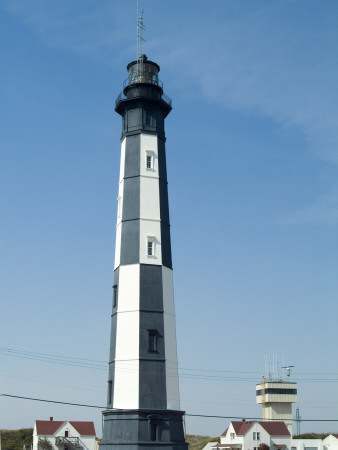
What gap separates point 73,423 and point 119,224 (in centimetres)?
3382

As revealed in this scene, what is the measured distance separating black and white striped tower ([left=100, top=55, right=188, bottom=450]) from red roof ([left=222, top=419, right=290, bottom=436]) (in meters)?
31.5

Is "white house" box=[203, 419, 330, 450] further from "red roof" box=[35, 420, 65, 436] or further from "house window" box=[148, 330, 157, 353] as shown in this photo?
"house window" box=[148, 330, 157, 353]

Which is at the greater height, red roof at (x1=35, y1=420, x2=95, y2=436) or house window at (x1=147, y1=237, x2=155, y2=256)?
house window at (x1=147, y1=237, x2=155, y2=256)

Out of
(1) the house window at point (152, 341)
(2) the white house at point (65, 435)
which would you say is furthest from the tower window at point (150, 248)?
(2) the white house at point (65, 435)

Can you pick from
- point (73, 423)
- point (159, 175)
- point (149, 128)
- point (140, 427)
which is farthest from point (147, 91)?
point (73, 423)

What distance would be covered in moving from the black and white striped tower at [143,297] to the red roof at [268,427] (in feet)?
103

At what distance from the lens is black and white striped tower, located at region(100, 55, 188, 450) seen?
29672mm

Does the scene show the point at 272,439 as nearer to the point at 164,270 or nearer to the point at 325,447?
the point at 325,447

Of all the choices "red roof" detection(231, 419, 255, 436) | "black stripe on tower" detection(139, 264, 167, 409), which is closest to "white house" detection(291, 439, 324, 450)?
"red roof" detection(231, 419, 255, 436)

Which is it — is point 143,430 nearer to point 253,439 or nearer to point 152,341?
point 152,341

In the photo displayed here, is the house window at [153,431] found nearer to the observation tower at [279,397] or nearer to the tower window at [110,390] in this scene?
the tower window at [110,390]

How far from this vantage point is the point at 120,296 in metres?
31.9

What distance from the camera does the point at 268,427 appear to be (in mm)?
60719

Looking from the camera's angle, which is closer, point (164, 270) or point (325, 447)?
point (164, 270)
